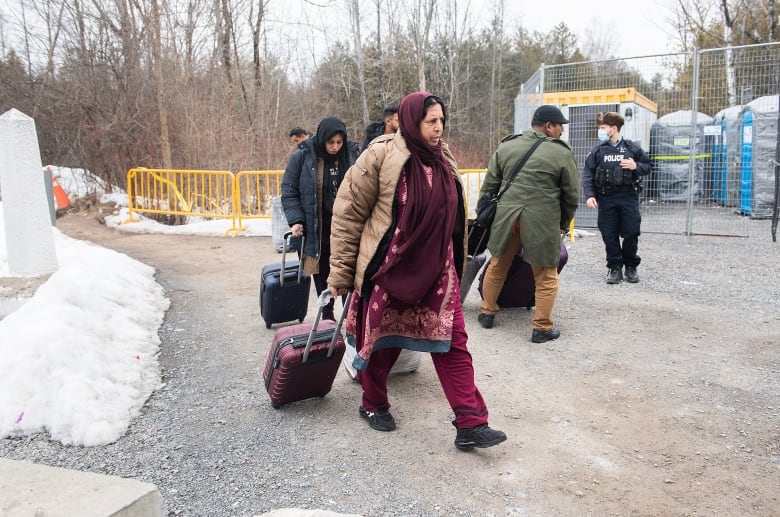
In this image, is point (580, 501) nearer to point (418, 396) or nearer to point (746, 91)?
point (418, 396)

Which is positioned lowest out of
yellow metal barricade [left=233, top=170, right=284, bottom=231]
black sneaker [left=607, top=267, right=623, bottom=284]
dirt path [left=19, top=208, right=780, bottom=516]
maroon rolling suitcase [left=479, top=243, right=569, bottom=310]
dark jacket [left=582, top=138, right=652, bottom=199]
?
Answer: dirt path [left=19, top=208, right=780, bottom=516]

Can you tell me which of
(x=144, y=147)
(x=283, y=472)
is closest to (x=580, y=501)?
(x=283, y=472)

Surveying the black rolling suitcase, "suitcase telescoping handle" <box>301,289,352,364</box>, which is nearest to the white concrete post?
the black rolling suitcase

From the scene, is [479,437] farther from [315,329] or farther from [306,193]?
[306,193]

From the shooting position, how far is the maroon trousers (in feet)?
11.2

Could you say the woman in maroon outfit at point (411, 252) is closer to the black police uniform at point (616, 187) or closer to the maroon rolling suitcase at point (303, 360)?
the maroon rolling suitcase at point (303, 360)

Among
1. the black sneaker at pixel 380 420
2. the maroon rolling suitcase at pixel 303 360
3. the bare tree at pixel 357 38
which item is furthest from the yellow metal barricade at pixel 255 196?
the bare tree at pixel 357 38

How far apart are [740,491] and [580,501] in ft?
2.55

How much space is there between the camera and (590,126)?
12297 millimetres

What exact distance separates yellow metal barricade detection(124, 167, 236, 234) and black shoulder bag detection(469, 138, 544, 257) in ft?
26.9

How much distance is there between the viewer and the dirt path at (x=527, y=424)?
3043 millimetres

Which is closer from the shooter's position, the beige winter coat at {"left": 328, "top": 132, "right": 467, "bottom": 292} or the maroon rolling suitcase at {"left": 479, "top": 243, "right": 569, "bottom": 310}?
the beige winter coat at {"left": 328, "top": 132, "right": 467, "bottom": 292}

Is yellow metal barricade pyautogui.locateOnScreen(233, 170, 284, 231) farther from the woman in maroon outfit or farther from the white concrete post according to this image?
the woman in maroon outfit

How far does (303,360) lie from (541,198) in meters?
2.53
